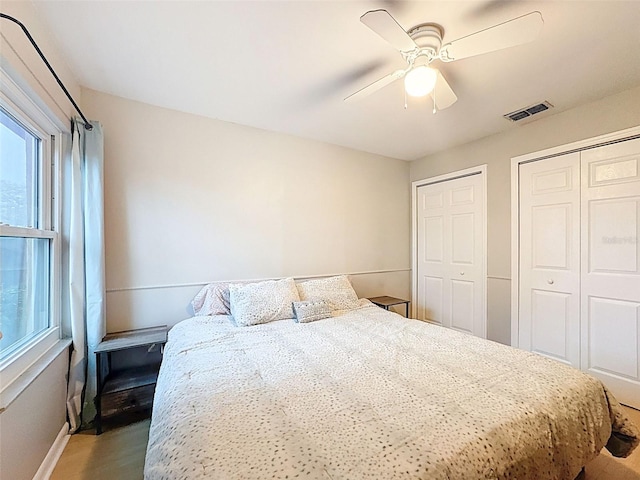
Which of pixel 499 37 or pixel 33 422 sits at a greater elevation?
pixel 499 37

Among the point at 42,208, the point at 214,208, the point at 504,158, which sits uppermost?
the point at 504,158

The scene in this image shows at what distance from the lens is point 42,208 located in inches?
72.1

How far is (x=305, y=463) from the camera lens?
849 millimetres

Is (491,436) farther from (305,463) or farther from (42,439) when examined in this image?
(42,439)

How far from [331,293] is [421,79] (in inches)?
76.1

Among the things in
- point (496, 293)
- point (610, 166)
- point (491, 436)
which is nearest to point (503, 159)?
point (610, 166)

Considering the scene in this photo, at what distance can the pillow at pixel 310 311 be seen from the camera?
2375mm

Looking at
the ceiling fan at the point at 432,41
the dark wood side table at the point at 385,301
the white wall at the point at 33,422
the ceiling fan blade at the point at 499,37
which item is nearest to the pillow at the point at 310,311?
the dark wood side table at the point at 385,301

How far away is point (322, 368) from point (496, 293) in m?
2.47

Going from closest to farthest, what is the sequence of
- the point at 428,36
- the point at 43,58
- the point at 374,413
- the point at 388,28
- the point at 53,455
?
the point at 374,413 < the point at 388,28 < the point at 43,58 < the point at 428,36 < the point at 53,455

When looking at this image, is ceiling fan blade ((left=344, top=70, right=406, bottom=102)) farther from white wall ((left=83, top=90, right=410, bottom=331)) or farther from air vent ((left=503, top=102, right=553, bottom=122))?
air vent ((left=503, top=102, right=553, bottom=122))

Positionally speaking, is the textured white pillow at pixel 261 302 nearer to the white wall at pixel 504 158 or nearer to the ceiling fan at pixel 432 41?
the ceiling fan at pixel 432 41

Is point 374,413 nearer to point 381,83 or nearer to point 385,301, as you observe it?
point 381,83

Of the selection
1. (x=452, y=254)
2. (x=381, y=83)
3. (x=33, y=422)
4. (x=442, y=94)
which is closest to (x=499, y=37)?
(x=442, y=94)
